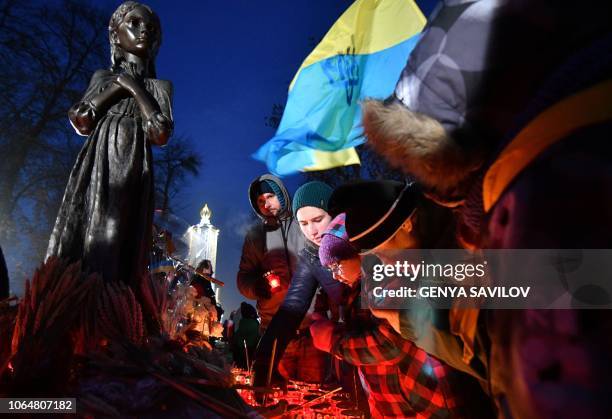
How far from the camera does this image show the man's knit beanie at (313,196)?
162 inches

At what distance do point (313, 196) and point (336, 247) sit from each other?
1.59 metres

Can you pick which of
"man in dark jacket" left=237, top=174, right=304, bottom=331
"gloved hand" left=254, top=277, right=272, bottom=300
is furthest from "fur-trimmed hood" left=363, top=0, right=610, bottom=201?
"gloved hand" left=254, top=277, right=272, bottom=300

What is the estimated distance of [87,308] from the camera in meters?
1.95

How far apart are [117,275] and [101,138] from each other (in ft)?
2.67

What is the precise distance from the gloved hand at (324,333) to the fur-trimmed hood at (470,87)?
1772 millimetres

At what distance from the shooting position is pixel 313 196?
13.7 ft

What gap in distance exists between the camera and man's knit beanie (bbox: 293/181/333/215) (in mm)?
4117

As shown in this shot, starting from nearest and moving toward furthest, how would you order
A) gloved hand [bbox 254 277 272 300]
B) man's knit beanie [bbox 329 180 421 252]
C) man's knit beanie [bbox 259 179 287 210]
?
man's knit beanie [bbox 329 180 421 252], gloved hand [bbox 254 277 272 300], man's knit beanie [bbox 259 179 287 210]

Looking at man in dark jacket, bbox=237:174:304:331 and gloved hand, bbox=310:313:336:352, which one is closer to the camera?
gloved hand, bbox=310:313:336:352

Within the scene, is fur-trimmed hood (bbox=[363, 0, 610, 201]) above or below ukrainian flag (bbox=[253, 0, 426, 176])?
below

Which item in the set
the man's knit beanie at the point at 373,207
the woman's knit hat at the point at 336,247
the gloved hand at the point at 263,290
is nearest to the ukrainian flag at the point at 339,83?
the gloved hand at the point at 263,290

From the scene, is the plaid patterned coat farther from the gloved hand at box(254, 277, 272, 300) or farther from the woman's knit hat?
Answer: the gloved hand at box(254, 277, 272, 300)

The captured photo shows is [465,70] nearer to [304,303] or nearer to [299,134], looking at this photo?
[304,303]

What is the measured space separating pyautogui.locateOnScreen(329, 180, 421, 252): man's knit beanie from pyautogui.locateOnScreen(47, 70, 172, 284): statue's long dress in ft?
4.02
